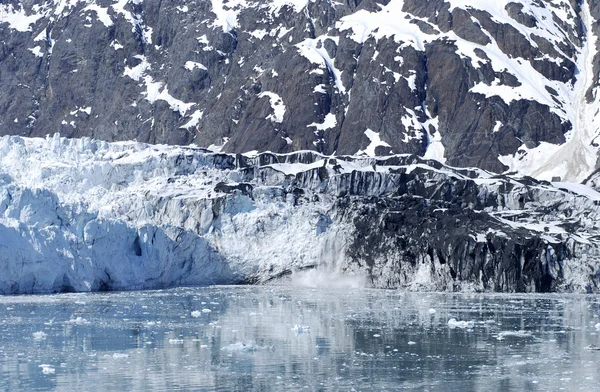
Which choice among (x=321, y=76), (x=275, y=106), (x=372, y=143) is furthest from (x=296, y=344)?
(x=321, y=76)

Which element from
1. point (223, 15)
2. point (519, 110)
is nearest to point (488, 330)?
point (519, 110)

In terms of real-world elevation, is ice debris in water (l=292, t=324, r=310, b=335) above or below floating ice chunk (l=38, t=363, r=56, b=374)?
above

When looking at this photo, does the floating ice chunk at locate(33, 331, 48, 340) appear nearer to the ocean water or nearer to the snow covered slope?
the ocean water

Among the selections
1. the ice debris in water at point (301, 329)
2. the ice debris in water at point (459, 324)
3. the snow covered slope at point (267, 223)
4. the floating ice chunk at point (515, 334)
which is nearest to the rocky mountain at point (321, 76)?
the snow covered slope at point (267, 223)

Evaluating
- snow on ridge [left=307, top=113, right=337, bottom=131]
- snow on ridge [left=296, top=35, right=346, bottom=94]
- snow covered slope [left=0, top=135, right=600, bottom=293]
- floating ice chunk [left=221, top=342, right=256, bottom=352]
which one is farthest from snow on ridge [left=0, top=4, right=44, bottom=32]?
floating ice chunk [left=221, top=342, right=256, bottom=352]

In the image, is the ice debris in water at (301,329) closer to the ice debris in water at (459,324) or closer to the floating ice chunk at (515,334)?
the ice debris in water at (459,324)

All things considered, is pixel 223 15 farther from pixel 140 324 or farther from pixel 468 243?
pixel 140 324
